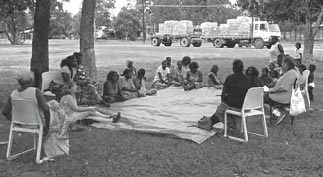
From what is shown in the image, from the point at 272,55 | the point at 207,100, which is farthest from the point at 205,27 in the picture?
the point at 207,100

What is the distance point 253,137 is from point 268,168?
143 cm

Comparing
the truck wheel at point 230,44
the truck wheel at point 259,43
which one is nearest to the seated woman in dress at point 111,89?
the truck wheel at point 259,43

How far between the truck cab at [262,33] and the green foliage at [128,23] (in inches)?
1261

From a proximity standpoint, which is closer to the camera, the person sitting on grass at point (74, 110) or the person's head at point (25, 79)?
the person's head at point (25, 79)

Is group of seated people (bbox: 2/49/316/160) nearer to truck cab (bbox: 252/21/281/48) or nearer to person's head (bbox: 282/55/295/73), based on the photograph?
person's head (bbox: 282/55/295/73)

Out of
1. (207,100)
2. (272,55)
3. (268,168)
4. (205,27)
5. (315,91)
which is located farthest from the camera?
(205,27)

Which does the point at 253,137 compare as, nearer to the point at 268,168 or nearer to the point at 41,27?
the point at 268,168

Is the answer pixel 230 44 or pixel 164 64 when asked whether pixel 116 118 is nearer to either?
pixel 164 64

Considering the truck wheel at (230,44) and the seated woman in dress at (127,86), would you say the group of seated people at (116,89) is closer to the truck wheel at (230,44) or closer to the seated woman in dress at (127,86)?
the seated woman in dress at (127,86)

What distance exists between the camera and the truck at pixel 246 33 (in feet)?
124

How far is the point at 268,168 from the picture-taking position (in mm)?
5266

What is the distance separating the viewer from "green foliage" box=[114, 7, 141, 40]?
67.8 meters

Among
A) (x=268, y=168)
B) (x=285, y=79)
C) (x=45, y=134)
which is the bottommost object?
(x=268, y=168)

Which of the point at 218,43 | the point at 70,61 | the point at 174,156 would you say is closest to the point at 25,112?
the point at 174,156
